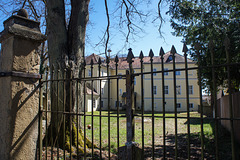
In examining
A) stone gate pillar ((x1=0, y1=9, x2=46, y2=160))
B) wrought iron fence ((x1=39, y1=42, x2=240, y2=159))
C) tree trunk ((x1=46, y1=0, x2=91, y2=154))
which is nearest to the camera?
wrought iron fence ((x1=39, y1=42, x2=240, y2=159))

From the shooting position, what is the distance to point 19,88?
3062 millimetres

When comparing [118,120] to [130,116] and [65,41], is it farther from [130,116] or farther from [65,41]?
[65,41]

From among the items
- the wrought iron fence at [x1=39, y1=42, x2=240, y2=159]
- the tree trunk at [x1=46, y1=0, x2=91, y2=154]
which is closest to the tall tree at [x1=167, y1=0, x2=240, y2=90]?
the wrought iron fence at [x1=39, y1=42, x2=240, y2=159]

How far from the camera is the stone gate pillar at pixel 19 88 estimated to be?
2.96m

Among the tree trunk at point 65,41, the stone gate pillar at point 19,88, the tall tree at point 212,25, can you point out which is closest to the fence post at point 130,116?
the stone gate pillar at point 19,88

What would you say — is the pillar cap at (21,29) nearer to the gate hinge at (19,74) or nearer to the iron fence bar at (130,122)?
the gate hinge at (19,74)

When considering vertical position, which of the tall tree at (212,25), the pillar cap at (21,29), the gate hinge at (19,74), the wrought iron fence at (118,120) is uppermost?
the tall tree at (212,25)

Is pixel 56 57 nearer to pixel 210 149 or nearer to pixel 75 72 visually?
pixel 75 72

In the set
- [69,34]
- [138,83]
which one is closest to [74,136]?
[69,34]

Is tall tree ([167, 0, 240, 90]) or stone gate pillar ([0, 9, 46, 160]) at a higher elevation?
tall tree ([167, 0, 240, 90])

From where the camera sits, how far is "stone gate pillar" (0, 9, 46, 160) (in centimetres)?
296

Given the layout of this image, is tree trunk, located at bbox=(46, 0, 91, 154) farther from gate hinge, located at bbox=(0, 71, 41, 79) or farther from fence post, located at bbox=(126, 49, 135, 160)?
fence post, located at bbox=(126, 49, 135, 160)

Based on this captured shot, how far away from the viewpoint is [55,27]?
5.30 meters

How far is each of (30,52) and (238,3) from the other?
6705 mm
